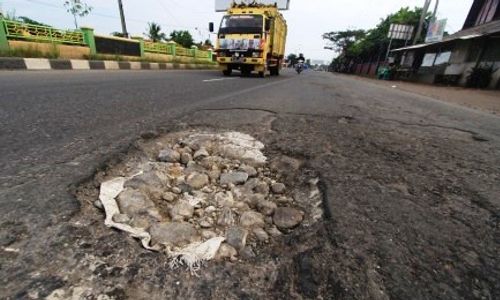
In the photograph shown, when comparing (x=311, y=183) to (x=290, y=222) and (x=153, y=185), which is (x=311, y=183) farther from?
(x=153, y=185)

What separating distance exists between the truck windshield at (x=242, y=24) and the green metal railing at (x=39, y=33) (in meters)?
5.33

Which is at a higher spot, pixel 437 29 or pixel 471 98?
pixel 437 29

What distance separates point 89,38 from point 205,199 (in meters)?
11.8

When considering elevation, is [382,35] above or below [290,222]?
above

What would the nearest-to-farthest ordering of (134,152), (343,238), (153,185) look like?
(343,238), (153,185), (134,152)

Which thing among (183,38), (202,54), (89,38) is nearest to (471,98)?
(89,38)

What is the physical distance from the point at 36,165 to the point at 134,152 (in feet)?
1.50

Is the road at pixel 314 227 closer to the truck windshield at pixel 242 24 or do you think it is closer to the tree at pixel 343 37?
the truck windshield at pixel 242 24

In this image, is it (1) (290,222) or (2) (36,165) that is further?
(2) (36,165)

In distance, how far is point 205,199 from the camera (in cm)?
121

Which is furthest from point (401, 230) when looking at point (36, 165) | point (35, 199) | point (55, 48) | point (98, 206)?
point (55, 48)

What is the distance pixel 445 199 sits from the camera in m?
1.21

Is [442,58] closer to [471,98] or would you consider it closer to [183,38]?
[471,98]

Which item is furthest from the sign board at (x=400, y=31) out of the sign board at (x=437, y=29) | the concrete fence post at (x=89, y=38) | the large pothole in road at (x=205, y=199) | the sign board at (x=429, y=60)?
the large pothole in road at (x=205, y=199)
